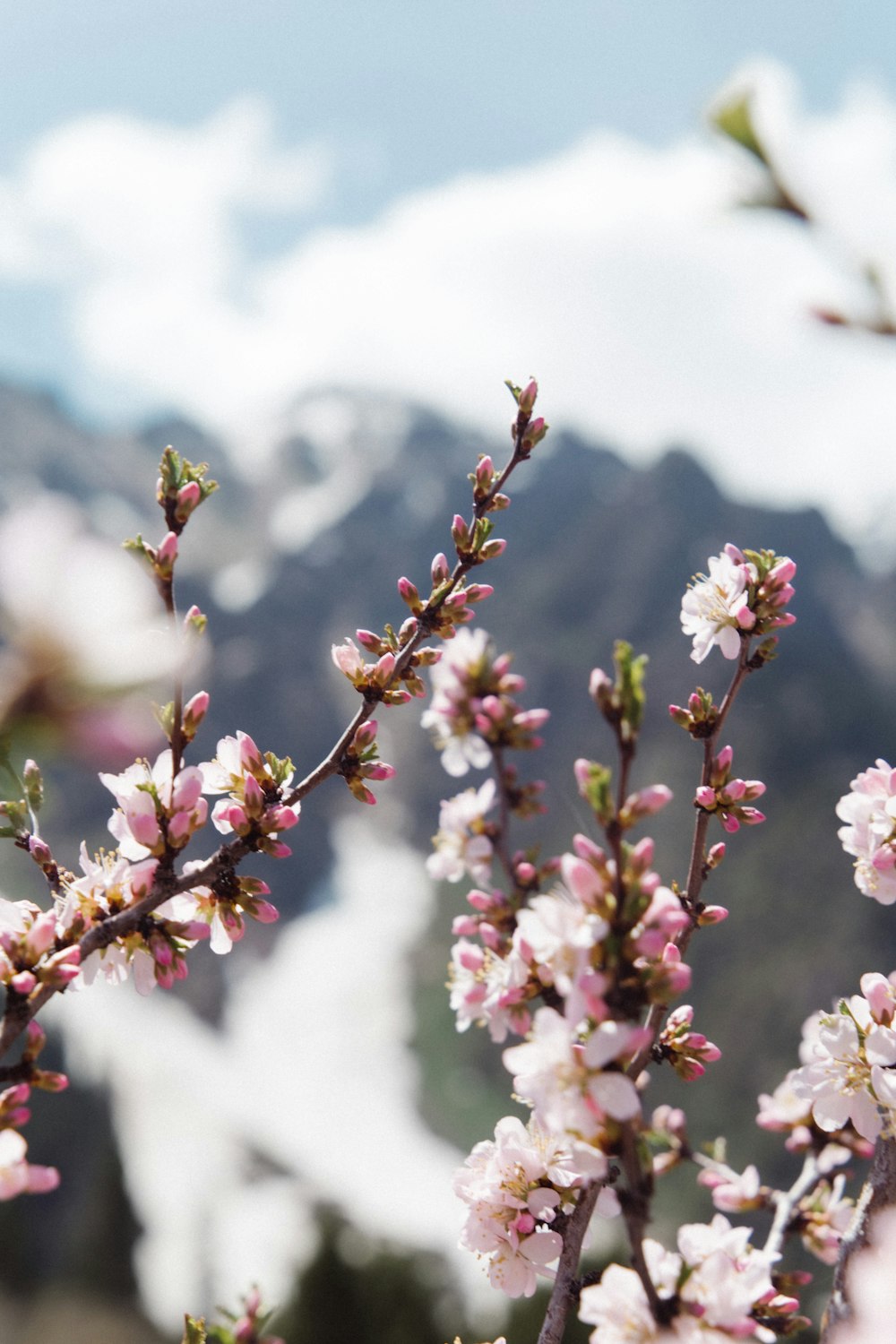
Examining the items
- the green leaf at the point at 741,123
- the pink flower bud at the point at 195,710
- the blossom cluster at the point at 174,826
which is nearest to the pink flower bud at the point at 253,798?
the blossom cluster at the point at 174,826

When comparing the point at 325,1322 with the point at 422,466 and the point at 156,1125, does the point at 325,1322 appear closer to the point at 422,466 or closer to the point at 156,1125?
the point at 156,1125

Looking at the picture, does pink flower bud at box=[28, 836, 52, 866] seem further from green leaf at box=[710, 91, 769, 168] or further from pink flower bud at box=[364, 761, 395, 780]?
green leaf at box=[710, 91, 769, 168]

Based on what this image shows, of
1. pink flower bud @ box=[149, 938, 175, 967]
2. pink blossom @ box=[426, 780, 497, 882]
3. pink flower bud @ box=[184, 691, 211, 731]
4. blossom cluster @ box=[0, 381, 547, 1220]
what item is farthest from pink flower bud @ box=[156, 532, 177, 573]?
pink blossom @ box=[426, 780, 497, 882]

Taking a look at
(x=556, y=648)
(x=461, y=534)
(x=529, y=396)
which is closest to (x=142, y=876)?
(x=461, y=534)

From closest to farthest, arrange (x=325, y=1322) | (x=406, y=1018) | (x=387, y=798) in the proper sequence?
(x=325, y=1322), (x=406, y=1018), (x=387, y=798)

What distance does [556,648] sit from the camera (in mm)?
84938

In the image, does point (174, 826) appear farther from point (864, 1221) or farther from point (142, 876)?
point (864, 1221)

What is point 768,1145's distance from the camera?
42.3 metres

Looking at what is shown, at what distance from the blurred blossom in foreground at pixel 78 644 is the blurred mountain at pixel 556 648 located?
944 inches

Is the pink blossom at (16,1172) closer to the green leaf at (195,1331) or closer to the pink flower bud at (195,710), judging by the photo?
the green leaf at (195,1331)

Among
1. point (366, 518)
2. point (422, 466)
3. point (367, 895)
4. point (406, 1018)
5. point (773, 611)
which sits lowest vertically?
point (773, 611)

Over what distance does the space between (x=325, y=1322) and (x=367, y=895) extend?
222 feet

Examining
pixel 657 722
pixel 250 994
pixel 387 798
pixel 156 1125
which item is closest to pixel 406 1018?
pixel 250 994

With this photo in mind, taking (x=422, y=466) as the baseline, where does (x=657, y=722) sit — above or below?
below
